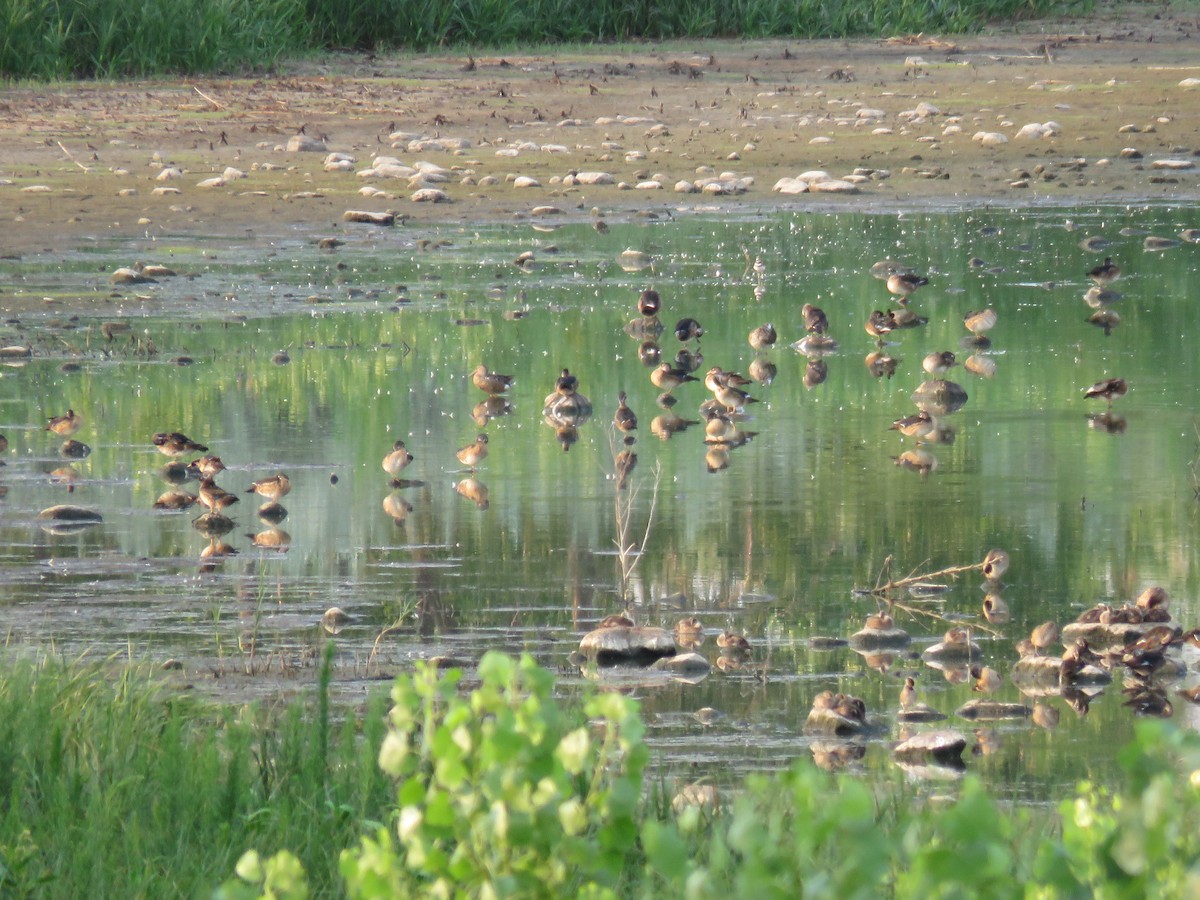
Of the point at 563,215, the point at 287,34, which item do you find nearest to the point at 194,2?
the point at 287,34

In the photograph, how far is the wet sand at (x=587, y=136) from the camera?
1491cm

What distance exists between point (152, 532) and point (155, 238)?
7117 mm

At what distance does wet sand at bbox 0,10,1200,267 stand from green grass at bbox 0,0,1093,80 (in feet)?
2.37

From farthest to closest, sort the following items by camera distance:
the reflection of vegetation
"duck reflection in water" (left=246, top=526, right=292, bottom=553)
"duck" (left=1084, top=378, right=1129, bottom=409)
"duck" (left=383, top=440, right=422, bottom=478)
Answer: "duck" (left=1084, top=378, right=1129, bottom=409), "duck" (left=383, top=440, right=422, bottom=478), "duck reflection in water" (left=246, top=526, right=292, bottom=553), the reflection of vegetation

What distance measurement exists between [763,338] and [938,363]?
1052 mm

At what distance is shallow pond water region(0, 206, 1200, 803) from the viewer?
536 cm

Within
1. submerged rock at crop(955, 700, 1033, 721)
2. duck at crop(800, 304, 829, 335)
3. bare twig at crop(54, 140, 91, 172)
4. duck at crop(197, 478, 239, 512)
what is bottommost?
submerged rock at crop(955, 700, 1033, 721)

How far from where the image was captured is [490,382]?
8.73m

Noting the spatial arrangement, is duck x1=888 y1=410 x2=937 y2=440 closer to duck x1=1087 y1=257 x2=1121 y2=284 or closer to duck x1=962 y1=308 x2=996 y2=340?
duck x1=962 y1=308 x2=996 y2=340

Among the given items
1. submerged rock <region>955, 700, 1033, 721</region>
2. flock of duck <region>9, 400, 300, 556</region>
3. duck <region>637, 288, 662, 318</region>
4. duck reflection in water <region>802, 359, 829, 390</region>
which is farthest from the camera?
duck <region>637, 288, 662, 318</region>

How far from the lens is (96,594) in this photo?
5.90 m

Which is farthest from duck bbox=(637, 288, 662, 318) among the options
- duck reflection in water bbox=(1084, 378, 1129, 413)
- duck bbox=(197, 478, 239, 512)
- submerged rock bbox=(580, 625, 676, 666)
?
submerged rock bbox=(580, 625, 676, 666)

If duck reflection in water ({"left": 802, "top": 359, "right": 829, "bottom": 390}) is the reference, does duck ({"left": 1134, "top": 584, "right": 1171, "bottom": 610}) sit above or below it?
below

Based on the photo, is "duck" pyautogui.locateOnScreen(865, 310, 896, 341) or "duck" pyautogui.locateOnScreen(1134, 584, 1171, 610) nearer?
"duck" pyautogui.locateOnScreen(1134, 584, 1171, 610)
